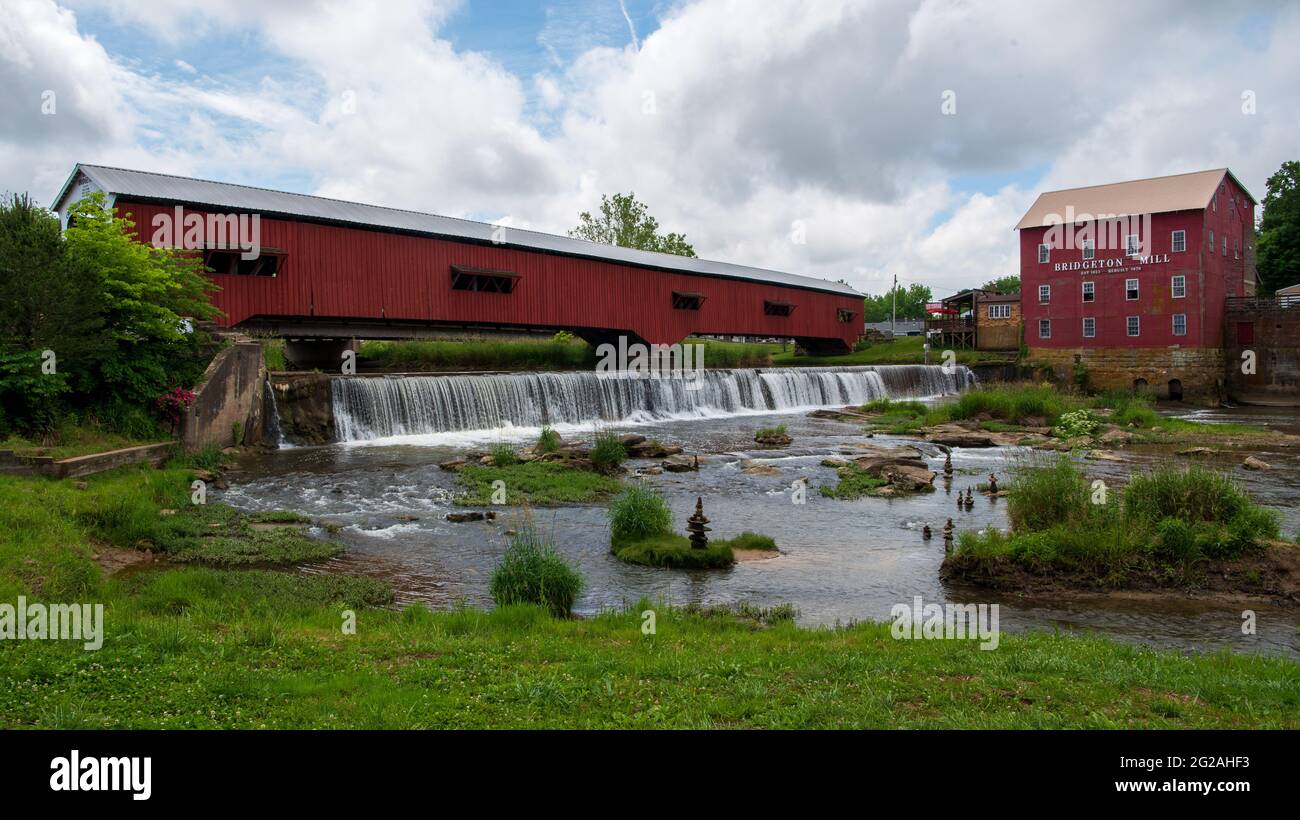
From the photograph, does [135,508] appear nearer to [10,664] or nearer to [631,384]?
[10,664]

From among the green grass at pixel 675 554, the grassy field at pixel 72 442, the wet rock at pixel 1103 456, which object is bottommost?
the green grass at pixel 675 554

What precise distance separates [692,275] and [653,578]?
32.0 m

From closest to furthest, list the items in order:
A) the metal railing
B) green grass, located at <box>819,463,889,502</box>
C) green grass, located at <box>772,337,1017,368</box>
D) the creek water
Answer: the creek water → green grass, located at <box>819,463,889,502</box> → the metal railing → green grass, located at <box>772,337,1017,368</box>

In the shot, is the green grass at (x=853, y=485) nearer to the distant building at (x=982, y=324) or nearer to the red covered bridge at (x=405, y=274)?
the red covered bridge at (x=405, y=274)

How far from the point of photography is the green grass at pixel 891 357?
165 ft

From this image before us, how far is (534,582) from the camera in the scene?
8680mm

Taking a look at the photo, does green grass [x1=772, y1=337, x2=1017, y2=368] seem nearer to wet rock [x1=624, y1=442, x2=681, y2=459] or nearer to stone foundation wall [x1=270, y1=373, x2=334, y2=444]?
wet rock [x1=624, y1=442, x2=681, y2=459]

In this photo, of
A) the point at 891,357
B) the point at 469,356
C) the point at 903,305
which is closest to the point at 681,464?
the point at 469,356

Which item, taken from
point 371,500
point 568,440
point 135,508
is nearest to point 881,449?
point 568,440

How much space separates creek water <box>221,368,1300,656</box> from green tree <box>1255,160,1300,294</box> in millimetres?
44559

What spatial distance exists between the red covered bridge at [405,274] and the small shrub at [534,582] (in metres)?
19.3

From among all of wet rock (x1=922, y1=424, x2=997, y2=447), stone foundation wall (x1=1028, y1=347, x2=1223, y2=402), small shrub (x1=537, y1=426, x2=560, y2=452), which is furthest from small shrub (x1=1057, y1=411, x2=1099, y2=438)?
stone foundation wall (x1=1028, y1=347, x2=1223, y2=402)

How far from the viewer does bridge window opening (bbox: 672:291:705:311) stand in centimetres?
4031

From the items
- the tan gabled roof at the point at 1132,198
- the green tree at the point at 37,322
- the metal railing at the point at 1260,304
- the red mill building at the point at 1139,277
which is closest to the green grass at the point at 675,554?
the green tree at the point at 37,322
